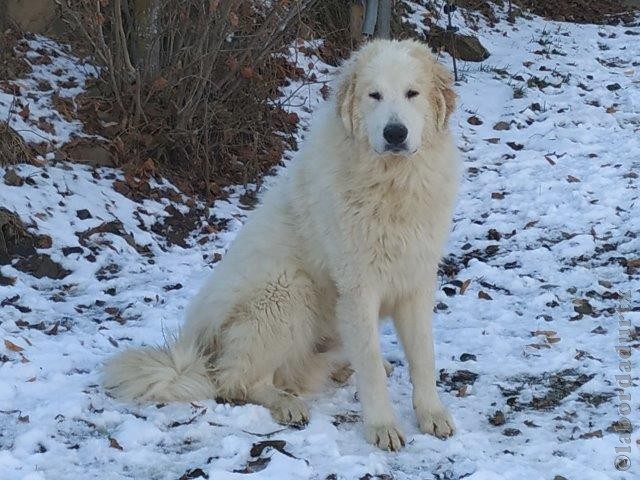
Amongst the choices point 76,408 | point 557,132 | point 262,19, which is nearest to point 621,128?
point 557,132

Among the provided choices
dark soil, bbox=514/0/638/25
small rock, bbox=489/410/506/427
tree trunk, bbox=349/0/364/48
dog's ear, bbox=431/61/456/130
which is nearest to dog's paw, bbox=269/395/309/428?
small rock, bbox=489/410/506/427

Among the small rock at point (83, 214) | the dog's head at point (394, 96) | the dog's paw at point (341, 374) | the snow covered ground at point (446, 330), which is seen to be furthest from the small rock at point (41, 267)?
the dog's head at point (394, 96)

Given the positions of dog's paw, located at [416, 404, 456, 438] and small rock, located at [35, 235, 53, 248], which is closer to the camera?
dog's paw, located at [416, 404, 456, 438]

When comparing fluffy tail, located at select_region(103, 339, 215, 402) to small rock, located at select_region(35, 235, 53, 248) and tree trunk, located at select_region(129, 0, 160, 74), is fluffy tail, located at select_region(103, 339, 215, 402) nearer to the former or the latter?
small rock, located at select_region(35, 235, 53, 248)

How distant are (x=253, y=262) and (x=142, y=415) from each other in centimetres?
80

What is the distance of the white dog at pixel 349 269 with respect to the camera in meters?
3.22

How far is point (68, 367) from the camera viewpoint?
3594mm

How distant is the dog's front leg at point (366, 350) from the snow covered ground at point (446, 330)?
0.13 metres

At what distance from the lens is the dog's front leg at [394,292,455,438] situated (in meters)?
3.27

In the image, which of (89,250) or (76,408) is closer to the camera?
(76,408)

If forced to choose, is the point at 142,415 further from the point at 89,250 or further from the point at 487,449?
the point at 89,250

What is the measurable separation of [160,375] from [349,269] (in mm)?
903

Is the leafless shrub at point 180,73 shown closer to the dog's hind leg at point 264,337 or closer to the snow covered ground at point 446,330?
the snow covered ground at point 446,330

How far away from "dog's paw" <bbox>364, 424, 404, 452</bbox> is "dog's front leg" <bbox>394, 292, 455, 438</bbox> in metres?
0.16
